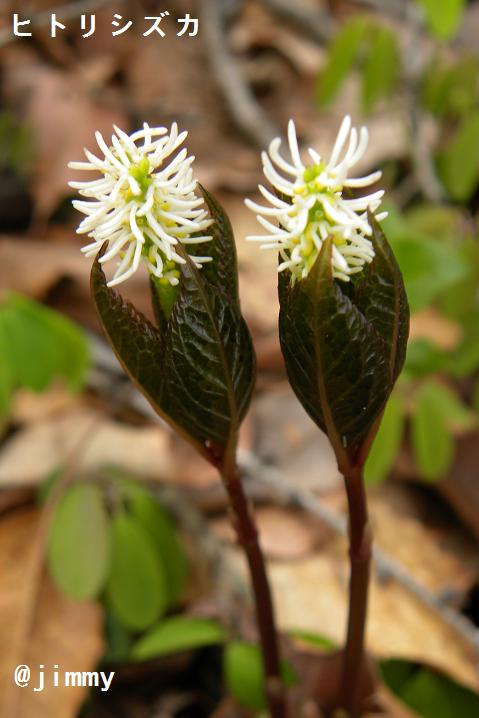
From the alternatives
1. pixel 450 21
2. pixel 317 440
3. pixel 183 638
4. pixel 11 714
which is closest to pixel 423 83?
pixel 450 21

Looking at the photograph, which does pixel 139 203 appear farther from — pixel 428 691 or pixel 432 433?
pixel 432 433

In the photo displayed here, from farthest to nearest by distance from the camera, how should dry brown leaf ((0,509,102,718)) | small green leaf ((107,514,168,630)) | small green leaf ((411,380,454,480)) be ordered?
small green leaf ((411,380,454,480)), small green leaf ((107,514,168,630)), dry brown leaf ((0,509,102,718))

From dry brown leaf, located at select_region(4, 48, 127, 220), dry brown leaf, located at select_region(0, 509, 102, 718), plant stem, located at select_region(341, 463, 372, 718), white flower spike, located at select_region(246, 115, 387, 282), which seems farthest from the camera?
dry brown leaf, located at select_region(4, 48, 127, 220)

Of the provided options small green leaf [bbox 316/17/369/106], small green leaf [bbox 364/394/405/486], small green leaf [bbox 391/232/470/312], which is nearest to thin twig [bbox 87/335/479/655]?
small green leaf [bbox 364/394/405/486]

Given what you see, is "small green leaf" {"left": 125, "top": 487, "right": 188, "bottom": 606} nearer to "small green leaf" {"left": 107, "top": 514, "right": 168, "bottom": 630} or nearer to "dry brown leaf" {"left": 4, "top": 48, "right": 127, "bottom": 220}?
"small green leaf" {"left": 107, "top": 514, "right": 168, "bottom": 630}

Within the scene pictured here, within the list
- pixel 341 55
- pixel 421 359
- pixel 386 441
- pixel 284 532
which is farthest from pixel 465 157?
pixel 284 532

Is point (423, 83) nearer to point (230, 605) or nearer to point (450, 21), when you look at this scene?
point (450, 21)

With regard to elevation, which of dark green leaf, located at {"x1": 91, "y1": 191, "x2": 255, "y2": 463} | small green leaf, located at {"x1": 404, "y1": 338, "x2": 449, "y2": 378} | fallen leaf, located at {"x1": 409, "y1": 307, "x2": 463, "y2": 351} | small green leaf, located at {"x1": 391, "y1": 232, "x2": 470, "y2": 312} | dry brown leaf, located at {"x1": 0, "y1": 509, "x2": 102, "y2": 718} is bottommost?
dry brown leaf, located at {"x1": 0, "y1": 509, "x2": 102, "y2": 718}
